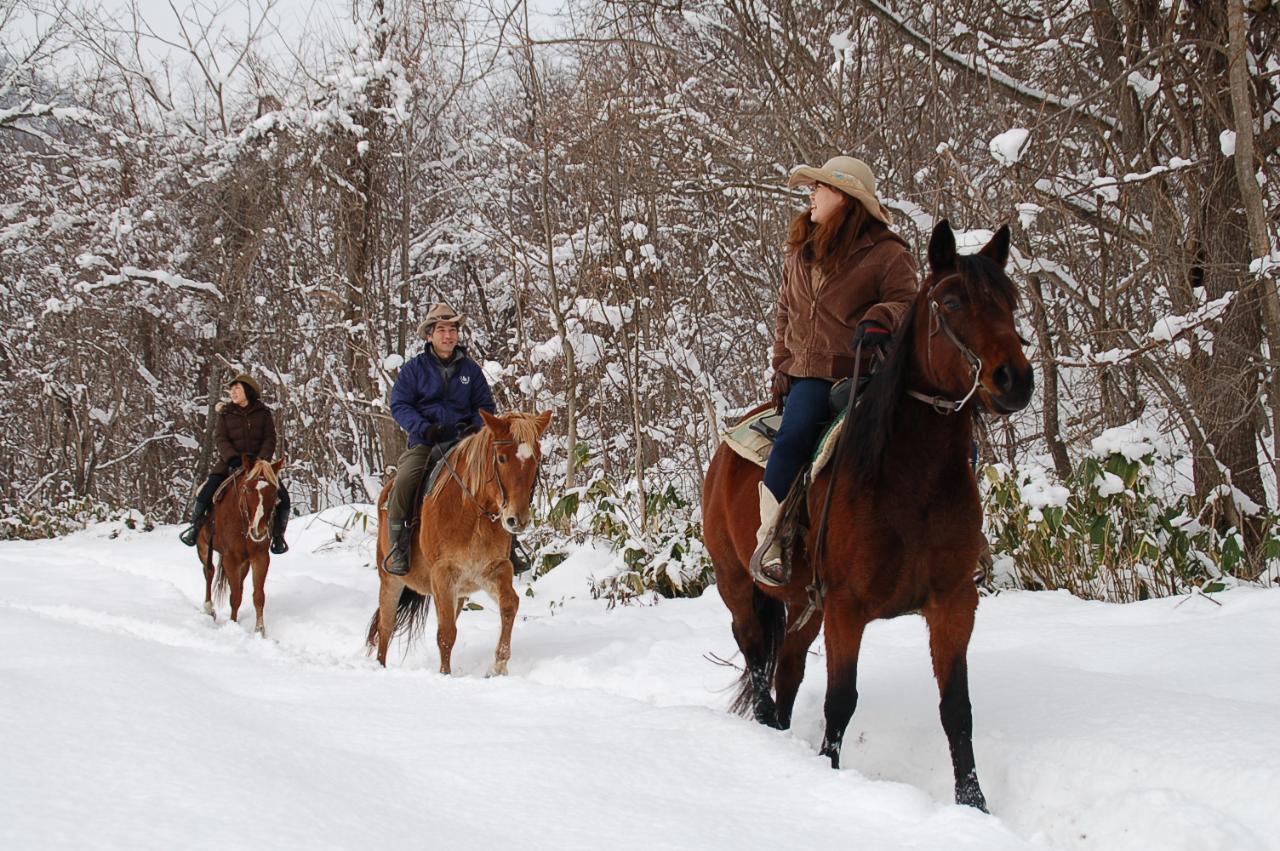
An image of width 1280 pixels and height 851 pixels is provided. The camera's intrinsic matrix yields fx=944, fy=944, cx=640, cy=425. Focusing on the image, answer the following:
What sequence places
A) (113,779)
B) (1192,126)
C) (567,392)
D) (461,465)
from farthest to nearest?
1. (567,392)
2. (1192,126)
3. (461,465)
4. (113,779)

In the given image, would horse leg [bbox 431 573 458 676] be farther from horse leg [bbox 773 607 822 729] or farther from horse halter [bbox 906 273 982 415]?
horse halter [bbox 906 273 982 415]

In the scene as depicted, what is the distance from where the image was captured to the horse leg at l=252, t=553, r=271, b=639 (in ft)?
30.2

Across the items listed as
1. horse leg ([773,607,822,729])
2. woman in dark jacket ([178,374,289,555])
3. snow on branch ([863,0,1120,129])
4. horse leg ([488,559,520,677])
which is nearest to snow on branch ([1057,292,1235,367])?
snow on branch ([863,0,1120,129])

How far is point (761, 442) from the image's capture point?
449 centimetres

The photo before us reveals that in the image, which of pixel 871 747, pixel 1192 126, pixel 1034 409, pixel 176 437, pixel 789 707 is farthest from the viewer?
pixel 176 437

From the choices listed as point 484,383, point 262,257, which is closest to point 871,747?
point 484,383

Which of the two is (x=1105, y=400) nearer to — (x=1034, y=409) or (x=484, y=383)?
(x=1034, y=409)

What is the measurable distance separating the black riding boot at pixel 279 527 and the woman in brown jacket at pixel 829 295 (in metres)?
7.38

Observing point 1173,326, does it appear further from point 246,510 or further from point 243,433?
point 243,433

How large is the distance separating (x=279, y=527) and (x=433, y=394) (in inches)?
145

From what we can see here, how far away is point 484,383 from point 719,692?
3455 millimetres

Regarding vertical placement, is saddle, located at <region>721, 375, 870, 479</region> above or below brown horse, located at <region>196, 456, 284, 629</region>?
above

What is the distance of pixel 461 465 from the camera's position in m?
6.93

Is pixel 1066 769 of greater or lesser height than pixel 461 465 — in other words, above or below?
below
